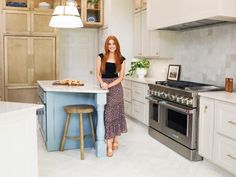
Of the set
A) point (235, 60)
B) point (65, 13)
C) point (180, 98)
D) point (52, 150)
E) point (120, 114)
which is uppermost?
point (65, 13)

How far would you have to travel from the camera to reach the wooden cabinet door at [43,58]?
5988mm

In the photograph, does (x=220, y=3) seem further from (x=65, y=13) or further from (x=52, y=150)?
(x=52, y=150)

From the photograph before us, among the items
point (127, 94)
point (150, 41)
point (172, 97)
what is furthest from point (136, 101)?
point (172, 97)

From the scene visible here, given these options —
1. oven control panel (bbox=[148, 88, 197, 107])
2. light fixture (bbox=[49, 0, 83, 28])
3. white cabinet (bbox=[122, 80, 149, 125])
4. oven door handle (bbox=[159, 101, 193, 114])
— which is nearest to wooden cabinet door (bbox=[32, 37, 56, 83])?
white cabinet (bbox=[122, 80, 149, 125])

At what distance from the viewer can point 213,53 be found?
390 centimetres

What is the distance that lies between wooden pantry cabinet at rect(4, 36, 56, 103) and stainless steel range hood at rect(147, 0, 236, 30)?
99.5 inches

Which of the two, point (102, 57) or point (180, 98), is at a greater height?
point (102, 57)

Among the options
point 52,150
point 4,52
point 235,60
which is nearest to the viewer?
point 235,60

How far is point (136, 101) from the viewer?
520cm

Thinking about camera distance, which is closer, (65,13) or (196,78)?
(65,13)

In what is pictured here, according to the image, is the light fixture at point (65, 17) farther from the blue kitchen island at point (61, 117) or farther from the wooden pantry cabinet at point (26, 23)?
the wooden pantry cabinet at point (26, 23)

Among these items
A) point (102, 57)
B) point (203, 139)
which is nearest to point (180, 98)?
point (203, 139)

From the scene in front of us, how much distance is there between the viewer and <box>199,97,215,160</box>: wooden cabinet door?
3.15m

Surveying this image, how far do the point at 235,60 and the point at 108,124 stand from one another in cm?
182
